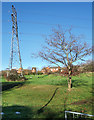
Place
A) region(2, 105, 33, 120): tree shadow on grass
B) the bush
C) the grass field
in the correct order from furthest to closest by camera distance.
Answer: the bush < the grass field < region(2, 105, 33, 120): tree shadow on grass

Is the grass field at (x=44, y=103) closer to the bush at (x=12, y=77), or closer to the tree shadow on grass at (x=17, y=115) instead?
the tree shadow on grass at (x=17, y=115)

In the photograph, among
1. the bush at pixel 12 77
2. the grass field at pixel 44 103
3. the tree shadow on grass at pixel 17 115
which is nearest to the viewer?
the tree shadow on grass at pixel 17 115

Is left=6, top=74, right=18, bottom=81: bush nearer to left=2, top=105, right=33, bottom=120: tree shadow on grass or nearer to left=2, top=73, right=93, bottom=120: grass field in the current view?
left=2, top=73, right=93, bottom=120: grass field

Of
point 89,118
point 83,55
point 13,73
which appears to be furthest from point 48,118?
point 13,73

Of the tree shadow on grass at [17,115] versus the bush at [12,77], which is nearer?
the tree shadow on grass at [17,115]

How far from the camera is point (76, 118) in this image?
4449 millimetres

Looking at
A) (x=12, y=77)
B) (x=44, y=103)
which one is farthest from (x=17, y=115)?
(x=12, y=77)

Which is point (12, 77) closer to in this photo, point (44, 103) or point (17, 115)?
point (44, 103)

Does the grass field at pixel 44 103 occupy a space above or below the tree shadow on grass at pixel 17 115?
below

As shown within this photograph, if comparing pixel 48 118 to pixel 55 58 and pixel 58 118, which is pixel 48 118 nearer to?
pixel 58 118

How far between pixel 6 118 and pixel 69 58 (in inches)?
345

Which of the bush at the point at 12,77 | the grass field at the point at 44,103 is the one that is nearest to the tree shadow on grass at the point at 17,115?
the grass field at the point at 44,103

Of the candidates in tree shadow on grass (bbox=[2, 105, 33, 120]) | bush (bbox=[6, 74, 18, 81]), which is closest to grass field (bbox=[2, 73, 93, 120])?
tree shadow on grass (bbox=[2, 105, 33, 120])

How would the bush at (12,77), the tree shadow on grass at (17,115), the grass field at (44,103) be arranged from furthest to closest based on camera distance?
the bush at (12,77)
the grass field at (44,103)
the tree shadow on grass at (17,115)
